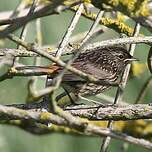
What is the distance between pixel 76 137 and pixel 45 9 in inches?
127

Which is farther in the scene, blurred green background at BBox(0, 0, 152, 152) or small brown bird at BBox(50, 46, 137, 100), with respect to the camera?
blurred green background at BBox(0, 0, 152, 152)

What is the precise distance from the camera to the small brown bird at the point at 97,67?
173 inches

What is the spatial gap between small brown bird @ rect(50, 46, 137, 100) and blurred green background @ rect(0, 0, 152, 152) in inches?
6.7

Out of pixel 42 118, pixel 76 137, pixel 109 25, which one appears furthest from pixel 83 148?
pixel 42 118

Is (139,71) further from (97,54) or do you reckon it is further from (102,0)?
(102,0)

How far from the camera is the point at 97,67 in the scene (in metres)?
4.93

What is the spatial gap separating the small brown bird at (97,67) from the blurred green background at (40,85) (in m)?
0.17

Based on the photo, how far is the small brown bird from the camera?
4.39 m

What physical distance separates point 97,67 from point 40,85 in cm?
58

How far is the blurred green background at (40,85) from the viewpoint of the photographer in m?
5.12

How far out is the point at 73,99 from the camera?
452 cm

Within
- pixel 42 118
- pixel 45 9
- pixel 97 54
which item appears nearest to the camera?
pixel 45 9

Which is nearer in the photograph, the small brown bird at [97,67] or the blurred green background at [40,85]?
the small brown bird at [97,67]

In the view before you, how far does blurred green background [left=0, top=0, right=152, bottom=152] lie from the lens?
5.12 m
